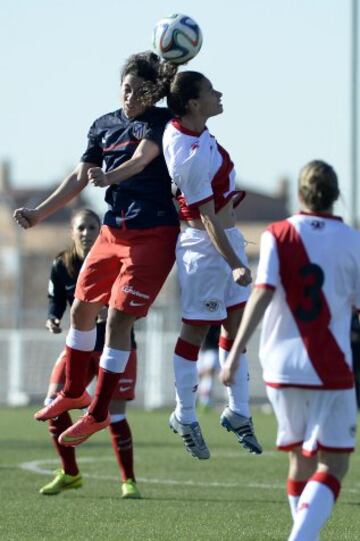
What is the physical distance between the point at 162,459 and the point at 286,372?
30.8 feet

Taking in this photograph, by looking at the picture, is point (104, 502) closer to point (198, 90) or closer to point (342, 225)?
point (198, 90)

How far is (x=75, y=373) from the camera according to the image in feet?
34.1

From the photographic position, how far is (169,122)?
962 centimetres

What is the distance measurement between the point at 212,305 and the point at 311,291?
231cm

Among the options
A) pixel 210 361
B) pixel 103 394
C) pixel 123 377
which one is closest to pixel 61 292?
pixel 123 377

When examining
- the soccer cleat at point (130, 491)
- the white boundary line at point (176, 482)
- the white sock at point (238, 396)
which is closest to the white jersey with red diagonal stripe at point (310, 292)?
the white sock at point (238, 396)

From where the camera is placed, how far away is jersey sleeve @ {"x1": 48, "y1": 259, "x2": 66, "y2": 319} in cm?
1250

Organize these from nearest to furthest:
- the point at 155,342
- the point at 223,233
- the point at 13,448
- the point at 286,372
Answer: the point at 286,372
the point at 223,233
the point at 13,448
the point at 155,342

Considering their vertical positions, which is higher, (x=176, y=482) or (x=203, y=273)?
(x=203, y=273)

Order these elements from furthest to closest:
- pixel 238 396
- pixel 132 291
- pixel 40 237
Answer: pixel 40 237, pixel 238 396, pixel 132 291

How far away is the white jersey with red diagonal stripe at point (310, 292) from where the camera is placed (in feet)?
24.9

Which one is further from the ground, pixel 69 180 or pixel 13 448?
pixel 69 180

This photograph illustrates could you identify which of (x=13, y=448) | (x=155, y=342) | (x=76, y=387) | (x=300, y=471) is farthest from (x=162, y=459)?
(x=155, y=342)

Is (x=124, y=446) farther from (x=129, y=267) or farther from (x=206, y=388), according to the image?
(x=206, y=388)
